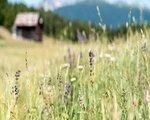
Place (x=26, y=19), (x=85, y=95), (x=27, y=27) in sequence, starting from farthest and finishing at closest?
(x=27, y=27) < (x=26, y=19) < (x=85, y=95)

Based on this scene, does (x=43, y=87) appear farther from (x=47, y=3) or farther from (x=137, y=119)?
(x=47, y=3)

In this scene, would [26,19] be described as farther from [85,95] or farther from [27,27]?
[85,95]

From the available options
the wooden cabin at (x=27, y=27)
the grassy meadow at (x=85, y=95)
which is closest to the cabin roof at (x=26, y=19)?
the wooden cabin at (x=27, y=27)

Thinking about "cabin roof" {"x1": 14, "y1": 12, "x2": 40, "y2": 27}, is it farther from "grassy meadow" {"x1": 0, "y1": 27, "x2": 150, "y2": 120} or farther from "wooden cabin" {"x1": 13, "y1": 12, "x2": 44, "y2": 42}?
"grassy meadow" {"x1": 0, "y1": 27, "x2": 150, "y2": 120}

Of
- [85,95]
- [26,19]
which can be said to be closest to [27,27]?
[26,19]

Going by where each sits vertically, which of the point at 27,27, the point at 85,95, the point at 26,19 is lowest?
the point at 27,27

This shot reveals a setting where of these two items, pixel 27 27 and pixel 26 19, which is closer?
pixel 26 19

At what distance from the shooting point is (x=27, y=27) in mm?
112625

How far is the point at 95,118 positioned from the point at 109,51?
270 centimetres

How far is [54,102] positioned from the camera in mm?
3406

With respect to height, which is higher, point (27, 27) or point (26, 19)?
point (26, 19)

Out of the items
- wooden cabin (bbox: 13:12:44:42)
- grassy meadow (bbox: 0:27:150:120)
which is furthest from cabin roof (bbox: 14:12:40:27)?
grassy meadow (bbox: 0:27:150:120)

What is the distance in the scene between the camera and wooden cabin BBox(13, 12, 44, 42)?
363ft

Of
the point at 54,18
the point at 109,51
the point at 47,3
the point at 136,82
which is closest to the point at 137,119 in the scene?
the point at 136,82
